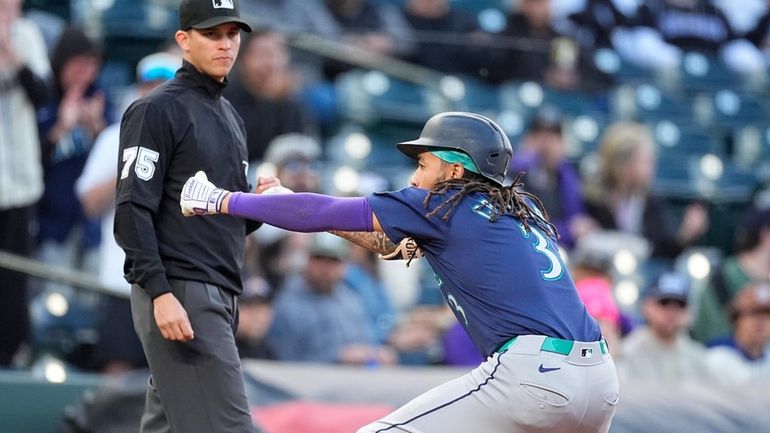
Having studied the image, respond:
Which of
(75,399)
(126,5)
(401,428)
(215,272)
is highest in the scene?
(126,5)

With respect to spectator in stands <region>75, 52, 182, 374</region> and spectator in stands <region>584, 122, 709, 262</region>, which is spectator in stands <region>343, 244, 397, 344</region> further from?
spectator in stands <region>584, 122, 709, 262</region>

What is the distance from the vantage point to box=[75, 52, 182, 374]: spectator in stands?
21.1ft

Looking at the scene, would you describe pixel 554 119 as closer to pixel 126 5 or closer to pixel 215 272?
pixel 126 5

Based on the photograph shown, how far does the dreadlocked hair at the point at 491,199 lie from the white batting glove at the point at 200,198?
62 cm

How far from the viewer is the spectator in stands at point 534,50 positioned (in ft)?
37.6

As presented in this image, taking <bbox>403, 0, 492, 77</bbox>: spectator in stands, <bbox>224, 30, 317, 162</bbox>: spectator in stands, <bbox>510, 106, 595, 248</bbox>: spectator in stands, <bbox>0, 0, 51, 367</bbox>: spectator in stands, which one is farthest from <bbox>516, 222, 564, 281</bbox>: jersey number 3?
<bbox>403, 0, 492, 77</bbox>: spectator in stands

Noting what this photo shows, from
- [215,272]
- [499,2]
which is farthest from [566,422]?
[499,2]

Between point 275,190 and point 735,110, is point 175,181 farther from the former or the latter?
point 735,110

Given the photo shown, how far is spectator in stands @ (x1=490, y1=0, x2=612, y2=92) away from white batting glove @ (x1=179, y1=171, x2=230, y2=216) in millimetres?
7456

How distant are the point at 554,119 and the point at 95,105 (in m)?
3.49

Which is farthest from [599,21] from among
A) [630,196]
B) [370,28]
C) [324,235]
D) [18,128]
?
[18,128]

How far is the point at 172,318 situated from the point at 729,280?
5498mm

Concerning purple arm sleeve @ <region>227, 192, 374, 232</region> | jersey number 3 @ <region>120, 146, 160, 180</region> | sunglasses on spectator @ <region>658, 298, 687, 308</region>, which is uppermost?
jersey number 3 @ <region>120, 146, 160, 180</region>

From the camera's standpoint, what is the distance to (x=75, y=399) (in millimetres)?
6270
